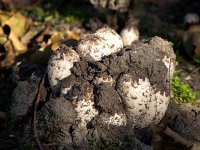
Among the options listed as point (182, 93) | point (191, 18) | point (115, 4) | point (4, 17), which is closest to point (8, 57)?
point (4, 17)

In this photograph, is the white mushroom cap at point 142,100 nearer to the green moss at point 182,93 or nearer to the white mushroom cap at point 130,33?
the green moss at point 182,93

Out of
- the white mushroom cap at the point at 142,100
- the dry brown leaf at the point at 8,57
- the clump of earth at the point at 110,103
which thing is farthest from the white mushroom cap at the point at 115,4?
the white mushroom cap at the point at 142,100

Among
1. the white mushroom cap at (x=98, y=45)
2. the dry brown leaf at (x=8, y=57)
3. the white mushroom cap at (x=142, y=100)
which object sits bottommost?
the dry brown leaf at (x=8, y=57)

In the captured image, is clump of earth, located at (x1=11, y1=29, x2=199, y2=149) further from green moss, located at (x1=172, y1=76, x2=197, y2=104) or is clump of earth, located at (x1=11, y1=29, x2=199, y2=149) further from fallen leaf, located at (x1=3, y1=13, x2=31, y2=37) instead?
fallen leaf, located at (x1=3, y1=13, x2=31, y2=37)

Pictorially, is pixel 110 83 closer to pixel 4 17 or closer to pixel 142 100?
pixel 142 100

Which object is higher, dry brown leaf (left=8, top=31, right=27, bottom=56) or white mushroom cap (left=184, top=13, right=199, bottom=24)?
white mushroom cap (left=184, top=13, right=199, bottom=24)

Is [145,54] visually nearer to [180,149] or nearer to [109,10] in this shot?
[180,149]

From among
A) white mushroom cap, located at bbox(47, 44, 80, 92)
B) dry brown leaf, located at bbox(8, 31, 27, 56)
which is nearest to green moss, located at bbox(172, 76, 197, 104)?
white mushroom cap, located at bbox(47, 44, 80, 92)

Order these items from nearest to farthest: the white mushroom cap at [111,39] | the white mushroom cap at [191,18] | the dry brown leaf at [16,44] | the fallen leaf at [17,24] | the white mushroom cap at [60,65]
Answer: the white mushroom cap at [60,65]
the white mushroom cap at [111,39]
the dry brown leaf at [16,44]
the fallen leaf at [17,24]
the white mushroom cap at [191,18]
